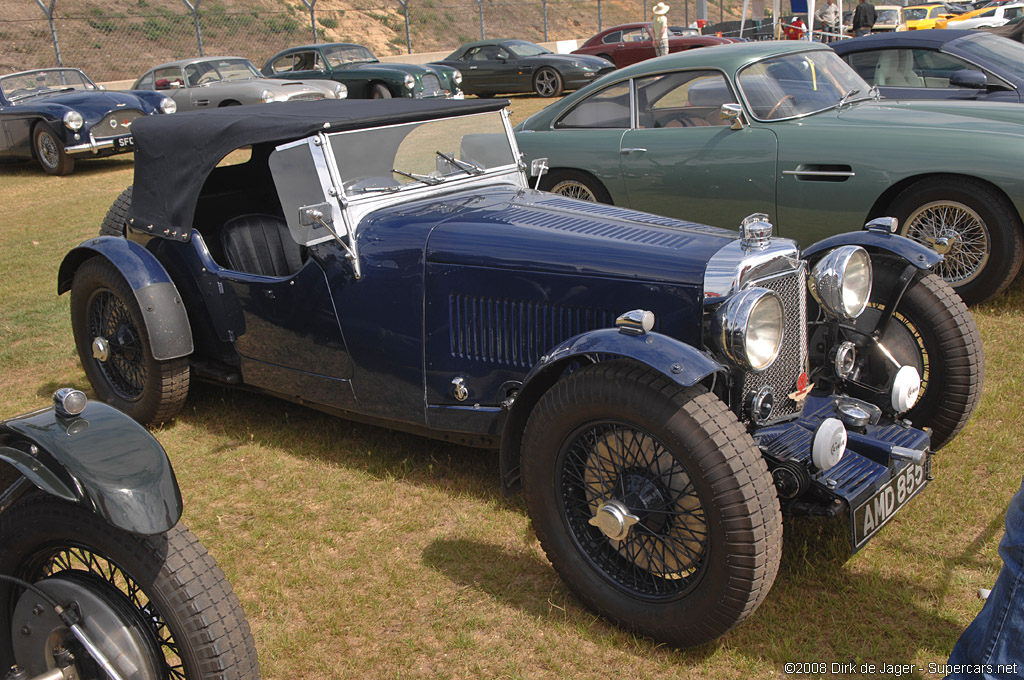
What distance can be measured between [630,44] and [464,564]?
1868cm

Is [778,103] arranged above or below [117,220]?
above

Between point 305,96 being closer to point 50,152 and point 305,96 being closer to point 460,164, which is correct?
point 50,152

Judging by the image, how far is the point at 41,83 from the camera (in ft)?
45.6

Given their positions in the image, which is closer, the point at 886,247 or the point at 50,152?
the point at 886,247

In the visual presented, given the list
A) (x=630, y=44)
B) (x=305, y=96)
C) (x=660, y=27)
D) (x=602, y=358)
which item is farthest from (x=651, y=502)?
(x=630, y=44)

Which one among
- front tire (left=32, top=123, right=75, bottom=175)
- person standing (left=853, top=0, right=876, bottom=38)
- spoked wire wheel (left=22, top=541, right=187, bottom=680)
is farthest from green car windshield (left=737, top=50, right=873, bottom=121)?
person standing (left=853, top=0, right=876, bottom=38)

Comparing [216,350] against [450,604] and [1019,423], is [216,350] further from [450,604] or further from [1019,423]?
[1019,423]

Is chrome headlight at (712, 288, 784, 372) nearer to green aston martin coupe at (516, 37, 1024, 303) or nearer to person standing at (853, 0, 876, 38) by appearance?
green aston martin coupe at (516, 37, 1024, 303)

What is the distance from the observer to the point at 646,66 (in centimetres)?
640

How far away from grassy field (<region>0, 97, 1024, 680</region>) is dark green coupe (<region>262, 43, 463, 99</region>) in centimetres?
1218

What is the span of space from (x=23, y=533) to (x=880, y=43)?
753 centimetres

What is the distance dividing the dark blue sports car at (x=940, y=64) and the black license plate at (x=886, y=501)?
4.98m

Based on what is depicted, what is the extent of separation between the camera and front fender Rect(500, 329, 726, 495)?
257 cm

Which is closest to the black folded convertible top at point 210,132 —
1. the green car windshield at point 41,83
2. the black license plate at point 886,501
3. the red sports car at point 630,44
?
the black license plate at point 886,501
